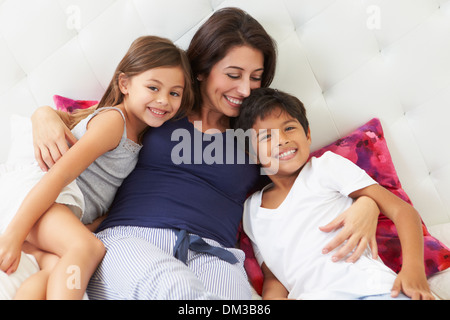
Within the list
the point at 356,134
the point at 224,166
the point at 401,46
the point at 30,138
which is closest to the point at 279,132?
the point at 224,166

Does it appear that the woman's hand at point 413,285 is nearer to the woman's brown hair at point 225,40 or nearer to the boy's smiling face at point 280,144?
the boy's smiling face at point 280,144

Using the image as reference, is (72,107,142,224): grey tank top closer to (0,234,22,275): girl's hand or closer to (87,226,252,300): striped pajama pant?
(87,226,252,300): striped pajama pant

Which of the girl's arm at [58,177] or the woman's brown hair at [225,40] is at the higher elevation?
the woman's brown hair at [225,40]

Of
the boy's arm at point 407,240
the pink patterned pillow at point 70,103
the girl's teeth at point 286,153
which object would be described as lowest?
the boy's arm at point 407,240

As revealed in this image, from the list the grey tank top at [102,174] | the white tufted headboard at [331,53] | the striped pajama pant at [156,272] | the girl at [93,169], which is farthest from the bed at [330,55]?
the striped pajama pant at [156,272]

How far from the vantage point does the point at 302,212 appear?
1.13 m

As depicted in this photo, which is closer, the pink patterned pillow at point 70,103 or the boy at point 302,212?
the boy at point 302,212

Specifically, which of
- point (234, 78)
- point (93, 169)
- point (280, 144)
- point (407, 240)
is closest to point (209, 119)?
point (234, 78)

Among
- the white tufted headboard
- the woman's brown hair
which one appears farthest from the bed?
the woman's brown hair

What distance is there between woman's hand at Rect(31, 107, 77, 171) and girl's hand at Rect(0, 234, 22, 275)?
247mm

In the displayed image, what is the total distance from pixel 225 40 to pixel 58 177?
0.61 meters

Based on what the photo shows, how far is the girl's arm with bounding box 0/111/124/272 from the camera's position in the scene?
93 centimetres

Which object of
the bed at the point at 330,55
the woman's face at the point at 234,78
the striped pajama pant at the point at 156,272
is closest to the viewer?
the striped pajama pant at the point at 156,272

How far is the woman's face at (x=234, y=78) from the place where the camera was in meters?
1.21
